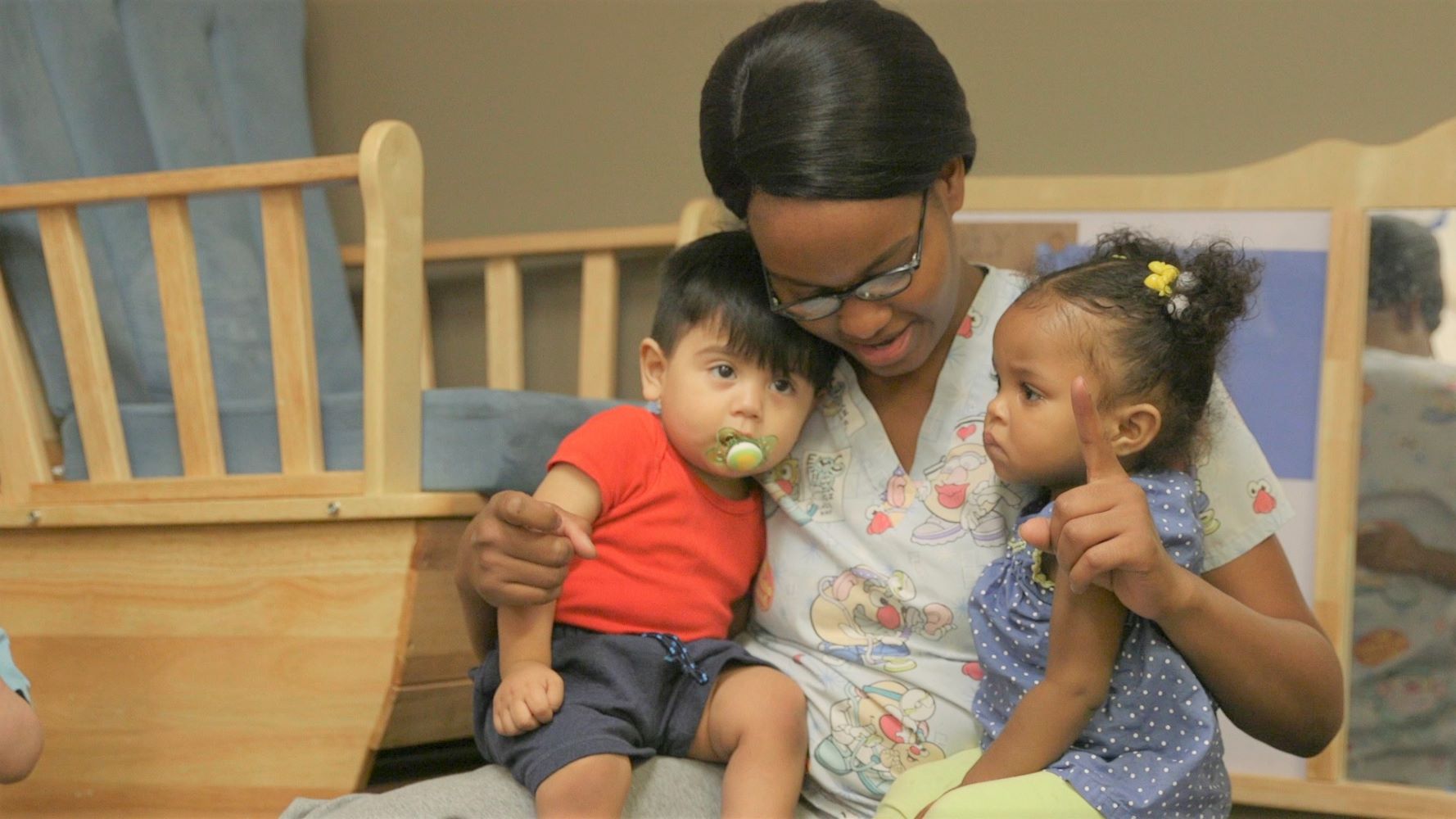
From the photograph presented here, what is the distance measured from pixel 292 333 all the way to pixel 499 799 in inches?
25.2

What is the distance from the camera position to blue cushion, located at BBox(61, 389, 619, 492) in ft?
4.57

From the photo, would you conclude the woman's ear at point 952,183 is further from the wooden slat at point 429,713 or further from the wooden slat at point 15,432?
the wooden slat at point 15,432

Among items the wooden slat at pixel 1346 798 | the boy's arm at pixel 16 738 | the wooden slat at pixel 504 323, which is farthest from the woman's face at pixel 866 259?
the wooden slat at pixel 504 323

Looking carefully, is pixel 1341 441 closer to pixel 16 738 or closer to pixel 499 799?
pixel 499 799

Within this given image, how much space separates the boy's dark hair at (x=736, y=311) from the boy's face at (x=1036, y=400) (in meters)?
0.19

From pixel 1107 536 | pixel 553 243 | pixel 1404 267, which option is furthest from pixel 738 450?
pixel 553 243

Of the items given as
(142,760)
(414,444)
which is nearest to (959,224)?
(414,444)

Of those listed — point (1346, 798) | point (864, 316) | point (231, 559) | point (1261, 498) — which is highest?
point (864, 316)

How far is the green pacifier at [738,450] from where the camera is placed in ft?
3.45

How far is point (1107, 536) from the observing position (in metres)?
0.77

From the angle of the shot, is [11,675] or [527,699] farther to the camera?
[11,675]

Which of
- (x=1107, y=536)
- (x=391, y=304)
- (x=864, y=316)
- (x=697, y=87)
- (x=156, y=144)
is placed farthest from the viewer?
(x=697, y=87)

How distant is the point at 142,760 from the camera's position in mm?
1408

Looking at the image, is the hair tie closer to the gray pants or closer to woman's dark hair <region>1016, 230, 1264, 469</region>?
woman's dark hair <region>1016, 230, 1264, 469</region>
